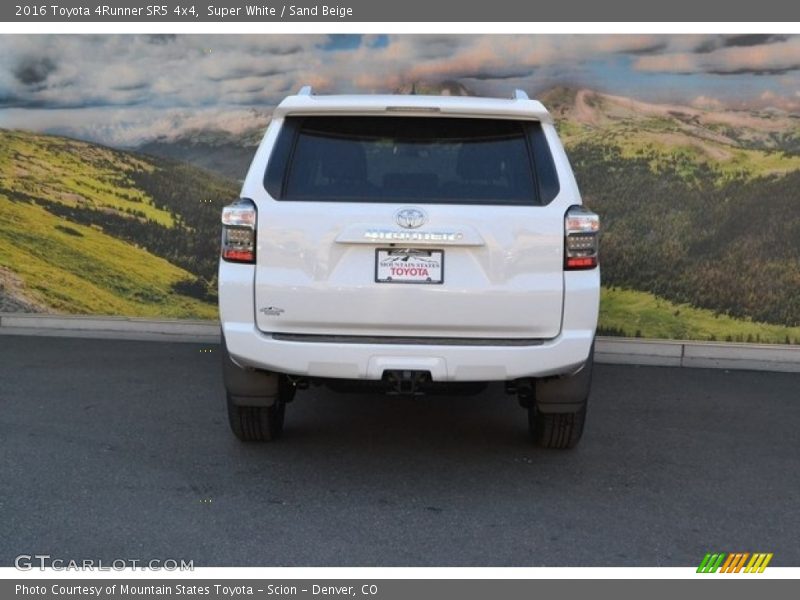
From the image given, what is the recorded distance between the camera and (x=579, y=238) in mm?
4617

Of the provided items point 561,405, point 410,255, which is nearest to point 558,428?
point 561,405

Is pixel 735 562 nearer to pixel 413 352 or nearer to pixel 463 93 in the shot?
pixel 413 352

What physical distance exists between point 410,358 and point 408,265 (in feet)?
1.47

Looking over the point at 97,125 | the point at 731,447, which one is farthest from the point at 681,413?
the point at 97,125

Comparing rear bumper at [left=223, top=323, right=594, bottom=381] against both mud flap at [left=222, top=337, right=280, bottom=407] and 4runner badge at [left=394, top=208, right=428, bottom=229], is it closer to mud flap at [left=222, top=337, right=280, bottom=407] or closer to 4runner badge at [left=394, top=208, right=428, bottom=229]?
mud flap at [left=222, top=337, right=280, bottom=407]

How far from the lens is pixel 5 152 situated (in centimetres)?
932

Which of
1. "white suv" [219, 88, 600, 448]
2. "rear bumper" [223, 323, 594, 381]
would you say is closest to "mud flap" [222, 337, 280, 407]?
"white suv" [219, 88, 600, 448]

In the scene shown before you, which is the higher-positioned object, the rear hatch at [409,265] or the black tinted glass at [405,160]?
the black tinted glass at [405,160]

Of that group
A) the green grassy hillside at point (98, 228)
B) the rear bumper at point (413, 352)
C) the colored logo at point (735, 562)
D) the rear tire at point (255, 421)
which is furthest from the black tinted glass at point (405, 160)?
the green grassy hillside at point (98, 228)

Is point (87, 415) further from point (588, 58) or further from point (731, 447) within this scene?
point (588, 58)

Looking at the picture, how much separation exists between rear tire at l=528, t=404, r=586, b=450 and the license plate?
117 cm

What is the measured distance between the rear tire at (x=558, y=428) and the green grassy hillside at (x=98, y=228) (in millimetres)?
4560

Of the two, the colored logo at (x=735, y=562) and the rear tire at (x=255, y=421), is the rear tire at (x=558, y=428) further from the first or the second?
the rear tire at (x=255, y=421)

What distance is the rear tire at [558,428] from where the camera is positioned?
5.35 m
